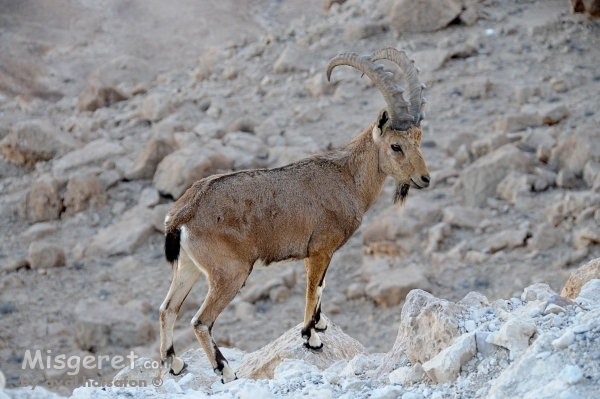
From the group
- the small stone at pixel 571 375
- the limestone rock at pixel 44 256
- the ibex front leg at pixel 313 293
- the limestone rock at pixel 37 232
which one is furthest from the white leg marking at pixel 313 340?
the limestone rock at pixel 37 232

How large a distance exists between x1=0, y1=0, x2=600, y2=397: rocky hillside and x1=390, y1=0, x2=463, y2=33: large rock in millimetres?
38

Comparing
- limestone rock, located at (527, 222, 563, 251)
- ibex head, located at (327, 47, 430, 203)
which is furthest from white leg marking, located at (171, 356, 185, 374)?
limestone rock, located at (527, 222, 563, 251)

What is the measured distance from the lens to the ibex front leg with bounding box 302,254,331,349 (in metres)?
7.84

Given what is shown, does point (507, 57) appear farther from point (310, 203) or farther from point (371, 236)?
point (310, 203)

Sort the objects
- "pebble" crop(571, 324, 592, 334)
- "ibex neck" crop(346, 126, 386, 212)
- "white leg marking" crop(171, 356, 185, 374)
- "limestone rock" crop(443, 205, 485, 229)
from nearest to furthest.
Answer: "pebble" crop(571, 324, 592, 334) → "white leg marking" crop(171, 356, 185, 374) → "ibex neck" crop(346, 126, 386, 212) → "limestone rock" crop(443, 205, 485, 229)

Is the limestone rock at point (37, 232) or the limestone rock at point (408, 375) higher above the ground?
the limestone rock at point (408, 375)

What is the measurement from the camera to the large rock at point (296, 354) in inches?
300

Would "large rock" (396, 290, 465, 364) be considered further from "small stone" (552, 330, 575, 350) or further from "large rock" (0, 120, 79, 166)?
"large rock" (0, 120, 79, 166)

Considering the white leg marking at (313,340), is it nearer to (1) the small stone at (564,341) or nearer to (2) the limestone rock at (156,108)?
(1) the small stone at (564,341)

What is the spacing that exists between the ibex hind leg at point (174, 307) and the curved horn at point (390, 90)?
2345 mm

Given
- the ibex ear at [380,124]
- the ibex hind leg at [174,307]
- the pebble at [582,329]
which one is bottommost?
the ibex hind leg at [174,307]

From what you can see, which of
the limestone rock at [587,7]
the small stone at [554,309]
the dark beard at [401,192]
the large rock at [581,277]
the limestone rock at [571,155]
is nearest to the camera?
the small stone at [554,309]

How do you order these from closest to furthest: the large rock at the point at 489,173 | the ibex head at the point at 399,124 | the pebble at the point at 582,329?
the pebble at the point at 582,329 < the ibex head at the point at 399,124 < the large rock at the point at 489,173

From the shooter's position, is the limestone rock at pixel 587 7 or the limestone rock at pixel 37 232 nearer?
the limestone rock at pixel 37 232
